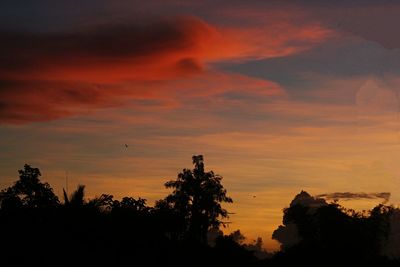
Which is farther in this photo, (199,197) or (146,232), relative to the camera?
(199,197)

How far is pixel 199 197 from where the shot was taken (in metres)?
89.6

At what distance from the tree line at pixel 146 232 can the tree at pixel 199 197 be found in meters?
0.13

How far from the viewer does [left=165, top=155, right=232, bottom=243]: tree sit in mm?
86688

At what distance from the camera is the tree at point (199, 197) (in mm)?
86688

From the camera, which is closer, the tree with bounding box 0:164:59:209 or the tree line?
the tree line

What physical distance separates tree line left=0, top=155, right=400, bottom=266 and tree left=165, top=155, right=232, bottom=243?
0.13m

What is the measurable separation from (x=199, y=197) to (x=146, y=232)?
125 feet

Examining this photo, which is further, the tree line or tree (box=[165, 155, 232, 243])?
tree (box=[165, 155, 232, 243])

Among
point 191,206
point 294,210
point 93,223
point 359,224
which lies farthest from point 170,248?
point 359,224

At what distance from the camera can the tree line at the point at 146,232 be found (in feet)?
133

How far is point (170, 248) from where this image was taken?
52.8 meters

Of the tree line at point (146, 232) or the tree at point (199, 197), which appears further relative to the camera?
the tree at point (199, 197)

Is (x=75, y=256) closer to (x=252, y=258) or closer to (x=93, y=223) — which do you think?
(x=93, y=223)

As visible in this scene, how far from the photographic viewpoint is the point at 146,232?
170 feet
